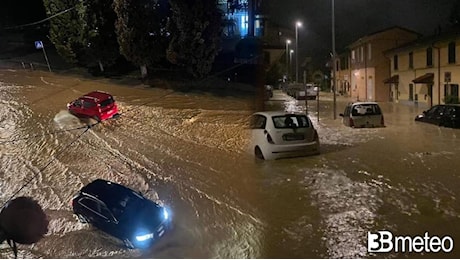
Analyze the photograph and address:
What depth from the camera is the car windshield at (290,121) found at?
9664mm

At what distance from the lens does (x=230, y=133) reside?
11.3m

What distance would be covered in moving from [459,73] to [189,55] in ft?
42.6

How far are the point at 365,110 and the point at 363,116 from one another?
38cm

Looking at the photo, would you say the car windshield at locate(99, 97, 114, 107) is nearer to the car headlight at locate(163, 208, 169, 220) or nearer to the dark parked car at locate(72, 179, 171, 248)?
the dark parked car at locate(72, 179, 171, 248)

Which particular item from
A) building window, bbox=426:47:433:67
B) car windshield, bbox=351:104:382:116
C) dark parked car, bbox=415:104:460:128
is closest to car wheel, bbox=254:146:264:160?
car windshield, bbox=351:104:382:116

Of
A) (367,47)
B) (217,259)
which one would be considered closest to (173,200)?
(217,259)

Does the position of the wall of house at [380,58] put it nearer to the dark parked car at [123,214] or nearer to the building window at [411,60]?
the building window at [411,60]

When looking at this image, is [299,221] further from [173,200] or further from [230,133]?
[230,133]

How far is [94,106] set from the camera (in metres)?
11.0

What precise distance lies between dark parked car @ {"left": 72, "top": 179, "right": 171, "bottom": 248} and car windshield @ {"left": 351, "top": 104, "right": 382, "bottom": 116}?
1115cm

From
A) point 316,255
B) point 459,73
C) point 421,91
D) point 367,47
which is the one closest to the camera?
point 316,255

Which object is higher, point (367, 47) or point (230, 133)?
point (367, 47)

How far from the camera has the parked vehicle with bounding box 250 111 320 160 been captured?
959 cm

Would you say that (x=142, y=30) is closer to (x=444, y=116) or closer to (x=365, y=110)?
(x=365, y=110)
